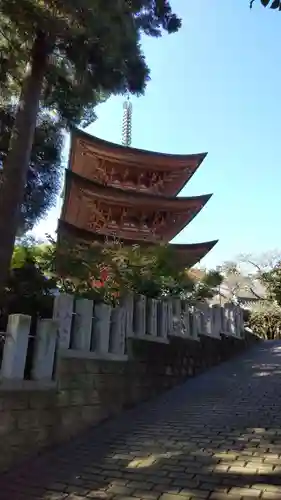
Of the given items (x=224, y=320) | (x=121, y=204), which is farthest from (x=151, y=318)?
(x=121, y=204)

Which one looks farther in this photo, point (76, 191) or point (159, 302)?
point (76, 191)

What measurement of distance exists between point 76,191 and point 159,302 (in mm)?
6275

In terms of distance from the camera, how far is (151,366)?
229 inches

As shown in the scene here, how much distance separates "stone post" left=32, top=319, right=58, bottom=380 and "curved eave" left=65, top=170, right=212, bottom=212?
7.30 metres

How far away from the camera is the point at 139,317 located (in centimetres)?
571

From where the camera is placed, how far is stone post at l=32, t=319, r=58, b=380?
3.97 m

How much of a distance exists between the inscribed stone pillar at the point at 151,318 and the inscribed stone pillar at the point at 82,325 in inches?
51.6

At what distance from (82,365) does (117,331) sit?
78cm

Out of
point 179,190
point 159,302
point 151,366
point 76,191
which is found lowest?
point 151,366

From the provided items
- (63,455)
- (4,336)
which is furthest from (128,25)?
(63,455)

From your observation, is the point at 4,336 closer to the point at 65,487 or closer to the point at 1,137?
the point at 65,487

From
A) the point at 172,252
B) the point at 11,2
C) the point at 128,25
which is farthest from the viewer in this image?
the point at 172,252

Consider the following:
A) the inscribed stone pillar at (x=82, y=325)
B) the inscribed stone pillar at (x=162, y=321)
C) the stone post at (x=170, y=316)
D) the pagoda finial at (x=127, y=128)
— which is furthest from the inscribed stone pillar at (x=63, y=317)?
the pagoda finial at (x=127, y=128)

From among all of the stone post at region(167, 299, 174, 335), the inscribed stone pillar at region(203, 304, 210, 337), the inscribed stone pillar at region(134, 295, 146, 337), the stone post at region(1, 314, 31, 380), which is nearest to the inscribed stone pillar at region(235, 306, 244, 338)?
the inscribed stone pillar at region(203, 304, 210, 337)
